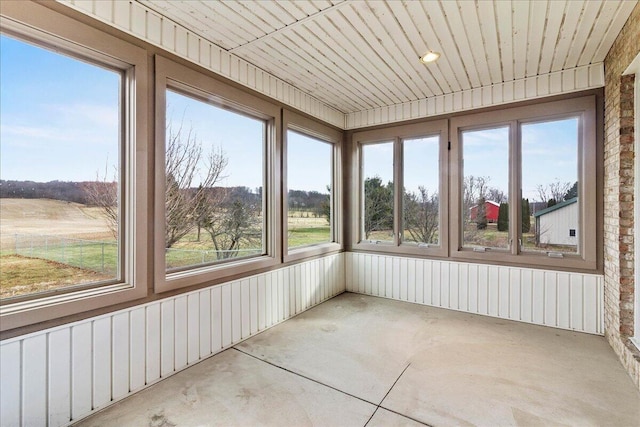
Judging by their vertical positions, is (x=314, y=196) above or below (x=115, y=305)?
above

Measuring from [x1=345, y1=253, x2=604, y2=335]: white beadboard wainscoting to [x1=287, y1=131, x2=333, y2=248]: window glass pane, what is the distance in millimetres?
864

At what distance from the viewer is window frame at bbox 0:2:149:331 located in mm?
1794

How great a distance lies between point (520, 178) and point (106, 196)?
4385mm

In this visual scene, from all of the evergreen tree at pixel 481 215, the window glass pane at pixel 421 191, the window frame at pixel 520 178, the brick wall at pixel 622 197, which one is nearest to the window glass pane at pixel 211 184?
the window glass pane at pixel 421 191

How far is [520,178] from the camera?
3.77 meters

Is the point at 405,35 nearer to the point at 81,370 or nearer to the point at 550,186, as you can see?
the point at 550,186

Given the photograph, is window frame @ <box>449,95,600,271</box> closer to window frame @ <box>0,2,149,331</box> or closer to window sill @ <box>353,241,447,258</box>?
window sill @ <box>353,241,447,258</box>

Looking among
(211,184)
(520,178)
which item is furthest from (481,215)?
(211,184)

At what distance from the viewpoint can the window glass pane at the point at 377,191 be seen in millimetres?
4750

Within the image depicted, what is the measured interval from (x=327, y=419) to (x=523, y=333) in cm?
258

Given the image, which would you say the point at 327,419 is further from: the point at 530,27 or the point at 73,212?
the point at 530,27

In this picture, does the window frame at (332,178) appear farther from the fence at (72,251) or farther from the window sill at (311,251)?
the fence at (72,251)

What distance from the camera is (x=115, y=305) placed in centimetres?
218

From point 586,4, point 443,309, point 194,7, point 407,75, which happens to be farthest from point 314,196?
point 586,4
